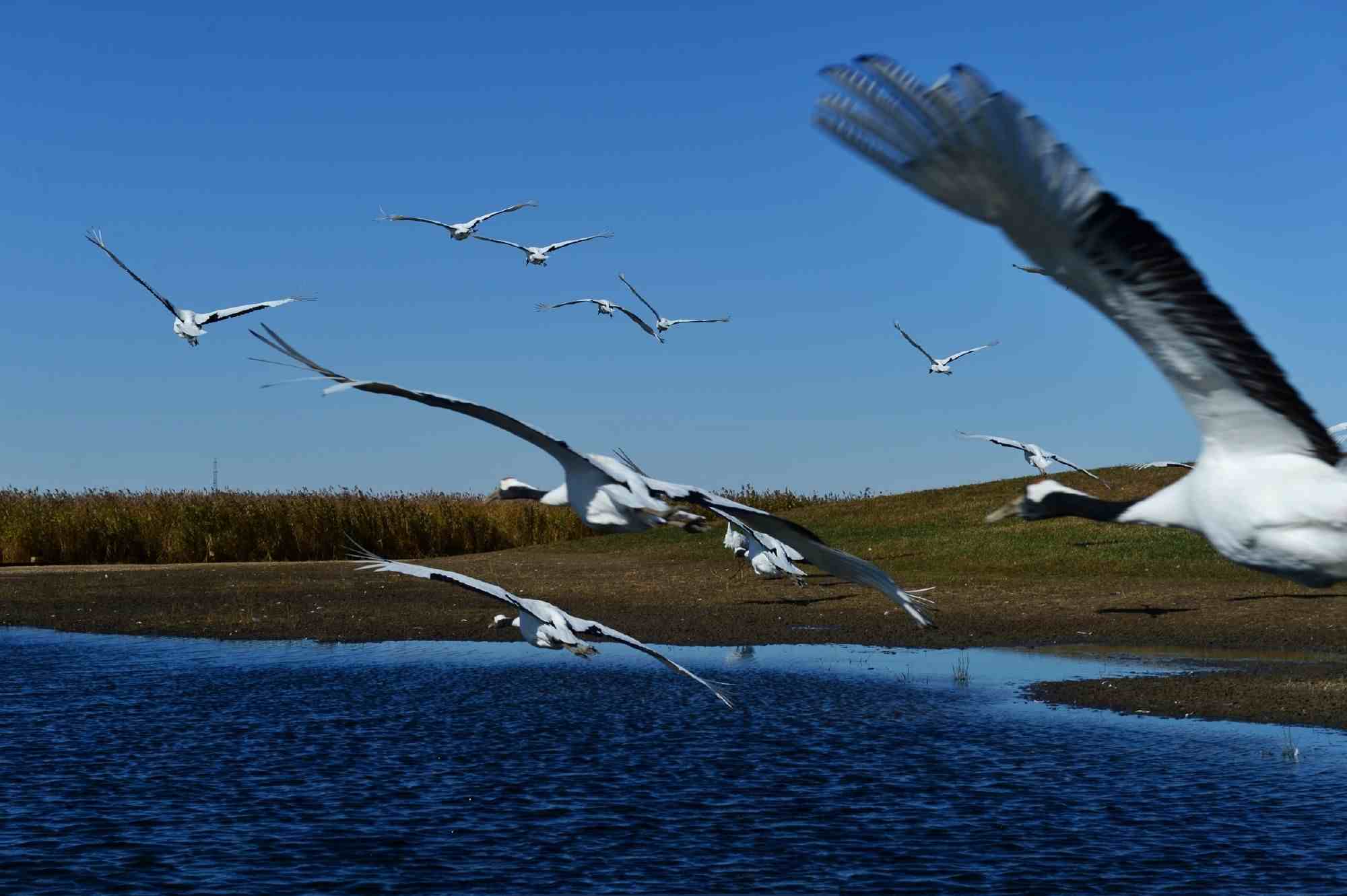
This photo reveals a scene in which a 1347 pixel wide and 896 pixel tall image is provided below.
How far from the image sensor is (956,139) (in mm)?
4766

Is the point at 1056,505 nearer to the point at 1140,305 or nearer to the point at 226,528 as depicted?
the point at 1140,305

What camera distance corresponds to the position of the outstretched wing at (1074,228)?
4.59m

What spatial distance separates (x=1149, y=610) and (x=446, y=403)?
22.2 m

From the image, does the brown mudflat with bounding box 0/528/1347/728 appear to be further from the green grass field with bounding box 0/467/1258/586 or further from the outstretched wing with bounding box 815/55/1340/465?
the outstretched wing with bounding box 815/55/1340/465

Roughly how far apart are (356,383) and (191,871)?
6.07 metres

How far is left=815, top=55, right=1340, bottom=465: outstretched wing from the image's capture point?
459 cm

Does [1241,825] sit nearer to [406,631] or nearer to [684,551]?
[406,631]

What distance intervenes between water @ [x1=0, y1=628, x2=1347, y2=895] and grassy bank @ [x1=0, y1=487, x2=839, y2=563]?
948 inches

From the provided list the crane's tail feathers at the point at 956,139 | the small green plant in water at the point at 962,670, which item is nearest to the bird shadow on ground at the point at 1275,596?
the small green plant in water at the point at 962,670

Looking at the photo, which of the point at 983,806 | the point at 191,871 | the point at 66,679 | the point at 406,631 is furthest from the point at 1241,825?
the point at 406,631

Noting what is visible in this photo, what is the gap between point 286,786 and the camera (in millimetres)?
12961

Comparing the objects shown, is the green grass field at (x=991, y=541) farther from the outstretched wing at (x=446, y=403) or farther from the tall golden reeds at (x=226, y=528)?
the outstretched wing at (x=446, y=403)

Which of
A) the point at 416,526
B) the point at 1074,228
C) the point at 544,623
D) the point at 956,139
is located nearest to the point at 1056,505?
the point at 1074,228

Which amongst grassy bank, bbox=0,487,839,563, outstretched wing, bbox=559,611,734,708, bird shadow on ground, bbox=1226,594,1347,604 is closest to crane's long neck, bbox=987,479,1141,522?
outstretched wing, bbox=559,611,734,708
